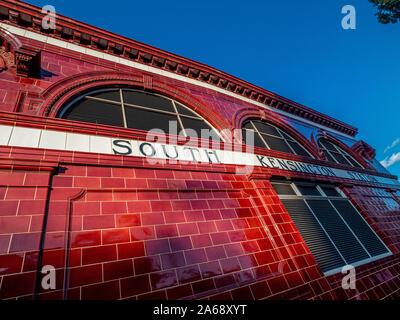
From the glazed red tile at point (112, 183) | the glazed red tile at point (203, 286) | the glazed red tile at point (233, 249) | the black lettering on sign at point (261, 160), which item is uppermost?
the black lettering on sign at point (261, 160)

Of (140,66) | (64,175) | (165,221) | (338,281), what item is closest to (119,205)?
(165,221)

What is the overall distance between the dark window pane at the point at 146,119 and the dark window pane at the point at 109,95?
456mm

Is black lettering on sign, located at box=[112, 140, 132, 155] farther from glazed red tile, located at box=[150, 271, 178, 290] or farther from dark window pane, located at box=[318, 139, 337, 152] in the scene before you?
dark window pane, located at box=[318, 139, 337, 152]

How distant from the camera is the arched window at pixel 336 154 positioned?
30.3 feet

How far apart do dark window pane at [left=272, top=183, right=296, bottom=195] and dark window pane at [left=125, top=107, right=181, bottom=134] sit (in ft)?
10.3

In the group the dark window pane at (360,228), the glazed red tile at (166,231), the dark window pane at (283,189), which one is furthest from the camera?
the dark window pane at (360,228)

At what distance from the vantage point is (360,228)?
5.60 metres

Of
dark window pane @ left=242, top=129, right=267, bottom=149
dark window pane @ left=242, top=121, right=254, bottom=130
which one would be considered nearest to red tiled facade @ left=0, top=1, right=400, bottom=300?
dark window pane @ left=242, top=129, right=267, bottom=149

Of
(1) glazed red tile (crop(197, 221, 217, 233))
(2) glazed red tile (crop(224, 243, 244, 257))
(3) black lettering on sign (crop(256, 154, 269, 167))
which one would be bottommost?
(2) glazed red tile (crop(224, 243, 244, 257))

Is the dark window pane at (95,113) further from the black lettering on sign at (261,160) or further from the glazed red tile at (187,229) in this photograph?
the black lettering on sign at (261,160)

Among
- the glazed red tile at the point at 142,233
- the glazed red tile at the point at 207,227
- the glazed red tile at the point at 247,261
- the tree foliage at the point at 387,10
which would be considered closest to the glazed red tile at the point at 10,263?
the glazed red tile at the point at 142,233

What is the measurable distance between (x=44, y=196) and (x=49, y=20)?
528 centimetres

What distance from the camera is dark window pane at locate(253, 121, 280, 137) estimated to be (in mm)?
7618

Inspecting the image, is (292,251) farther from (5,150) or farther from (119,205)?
(5,150)
